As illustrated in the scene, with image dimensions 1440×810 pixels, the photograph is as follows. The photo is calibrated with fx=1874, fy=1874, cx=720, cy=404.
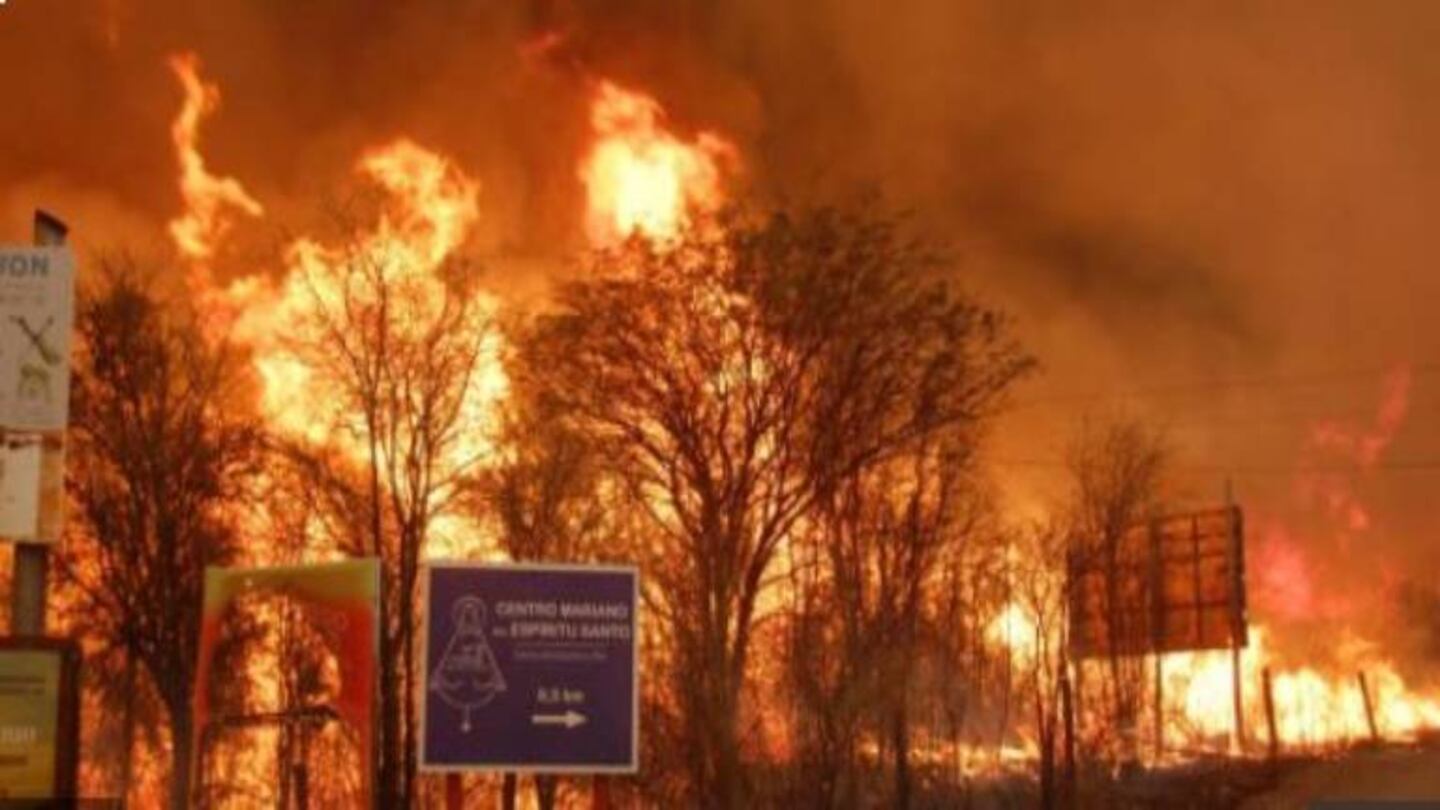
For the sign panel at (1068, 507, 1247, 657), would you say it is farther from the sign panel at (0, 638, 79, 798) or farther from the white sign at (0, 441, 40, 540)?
the sign panel at (0, 638, 79, 798)

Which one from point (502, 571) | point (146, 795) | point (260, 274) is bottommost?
point (146, 795)

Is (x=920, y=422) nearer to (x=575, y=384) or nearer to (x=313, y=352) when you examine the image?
(x=575, y=384)

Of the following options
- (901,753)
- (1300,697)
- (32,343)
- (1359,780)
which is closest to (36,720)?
(32,343)

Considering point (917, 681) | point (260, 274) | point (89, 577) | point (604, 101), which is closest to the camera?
point (917, 681)

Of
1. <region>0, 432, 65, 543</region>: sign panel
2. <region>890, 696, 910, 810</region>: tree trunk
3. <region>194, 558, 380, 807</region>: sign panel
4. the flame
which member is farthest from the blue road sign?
the flame

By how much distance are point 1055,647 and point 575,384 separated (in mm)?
12369

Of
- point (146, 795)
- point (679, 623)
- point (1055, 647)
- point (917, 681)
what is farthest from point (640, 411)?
point (146, 795)

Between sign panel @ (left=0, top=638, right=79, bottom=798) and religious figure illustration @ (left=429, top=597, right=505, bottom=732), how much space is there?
2559 mm

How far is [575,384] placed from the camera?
27891 mm

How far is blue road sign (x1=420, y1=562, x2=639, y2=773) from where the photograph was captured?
1375cm

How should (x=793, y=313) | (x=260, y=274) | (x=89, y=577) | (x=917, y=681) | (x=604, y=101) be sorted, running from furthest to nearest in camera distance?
(x=604, y=101), (x=260, y=274), (x=89, y=577), (x=917, y=681), (x=793, y=313)

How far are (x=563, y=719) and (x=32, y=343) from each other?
16.1ft

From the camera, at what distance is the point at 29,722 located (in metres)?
12.8

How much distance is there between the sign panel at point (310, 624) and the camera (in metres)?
20.5
